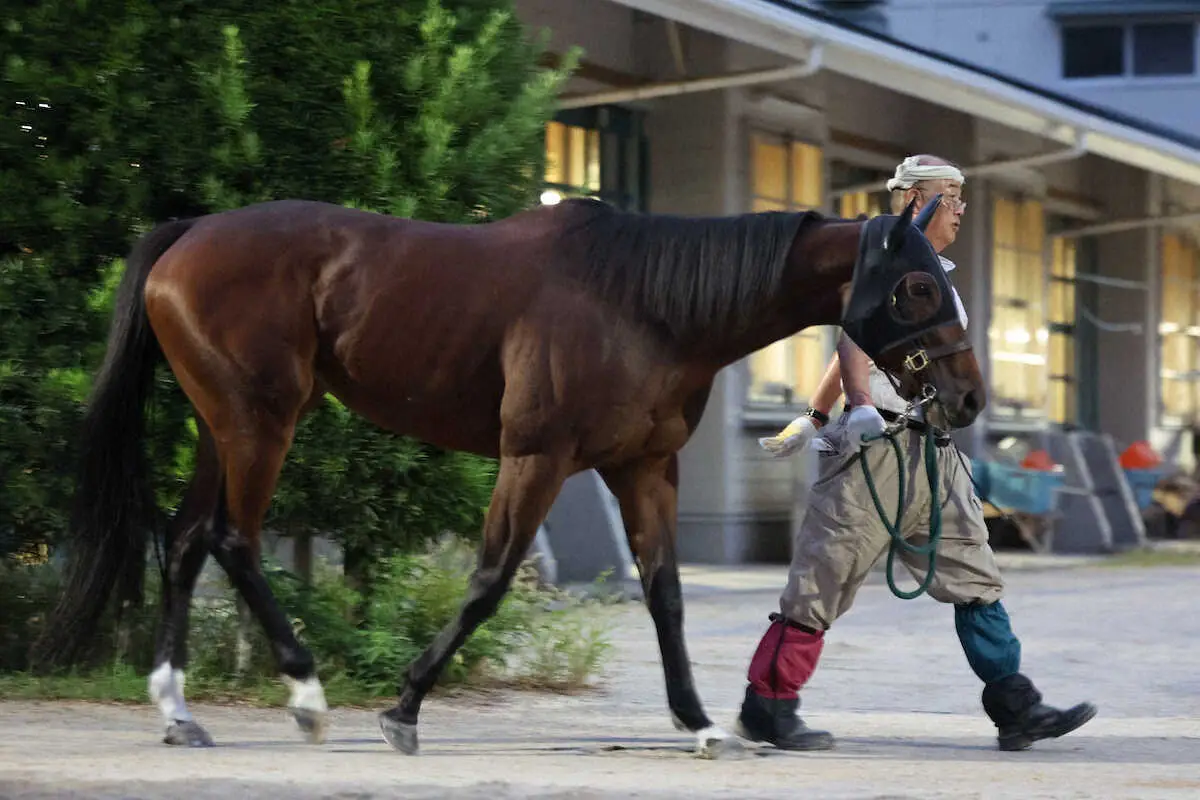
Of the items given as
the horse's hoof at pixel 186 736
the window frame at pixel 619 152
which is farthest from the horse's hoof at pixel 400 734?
the window frame at pixel 619 152

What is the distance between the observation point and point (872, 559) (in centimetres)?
635

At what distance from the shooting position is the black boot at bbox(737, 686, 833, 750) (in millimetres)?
6281

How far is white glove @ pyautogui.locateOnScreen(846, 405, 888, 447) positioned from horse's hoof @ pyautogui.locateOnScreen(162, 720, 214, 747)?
2.13 metres

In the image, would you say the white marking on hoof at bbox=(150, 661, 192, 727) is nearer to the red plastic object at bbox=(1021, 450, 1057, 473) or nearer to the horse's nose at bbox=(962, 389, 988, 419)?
the horse's nose at bbox=(962, 389, 988, 419)

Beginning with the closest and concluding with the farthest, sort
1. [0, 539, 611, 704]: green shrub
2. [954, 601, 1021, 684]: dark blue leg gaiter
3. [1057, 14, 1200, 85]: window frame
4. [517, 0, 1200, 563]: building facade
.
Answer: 1. [954, 601, 1021, 684]: dark blue leg gaiter
2. [0, 539, 611, 704]: green shrub
3. [517, 0, 1200, 563]: building facade
4. [1057, 14, 1200, 85]: window frame

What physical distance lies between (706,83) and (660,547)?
7637 millimetres

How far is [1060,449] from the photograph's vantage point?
1908 cm

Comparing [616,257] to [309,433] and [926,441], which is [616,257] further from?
[309,433]

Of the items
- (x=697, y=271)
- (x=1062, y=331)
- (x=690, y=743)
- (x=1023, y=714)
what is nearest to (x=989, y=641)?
(x=1023, y=714)

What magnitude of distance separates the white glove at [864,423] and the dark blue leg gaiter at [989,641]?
0.68 m

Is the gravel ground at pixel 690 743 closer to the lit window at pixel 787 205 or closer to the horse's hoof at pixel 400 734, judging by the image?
the horse's hoof at pixel 400 734

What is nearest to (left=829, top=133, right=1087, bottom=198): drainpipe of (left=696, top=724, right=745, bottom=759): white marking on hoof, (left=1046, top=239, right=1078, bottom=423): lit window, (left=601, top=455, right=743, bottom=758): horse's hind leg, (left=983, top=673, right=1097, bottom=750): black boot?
(left=1046, top=239, right=1078, bottom=423): lit window

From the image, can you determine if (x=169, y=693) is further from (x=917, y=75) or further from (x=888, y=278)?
(x=917, y=75)

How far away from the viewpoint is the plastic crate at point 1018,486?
17.4m
